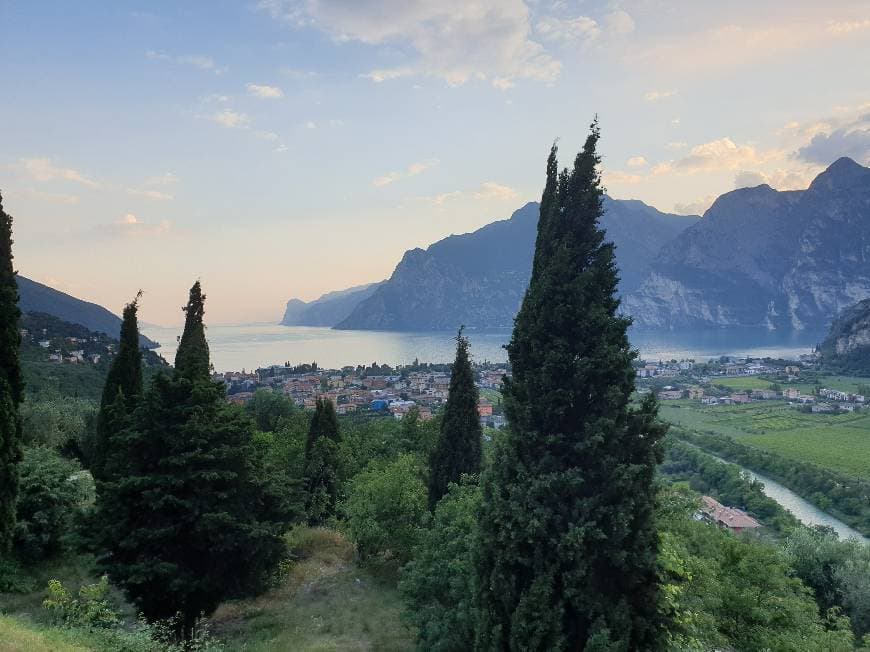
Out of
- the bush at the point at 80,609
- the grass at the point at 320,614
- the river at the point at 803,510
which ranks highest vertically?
the bush at the point at 80,609

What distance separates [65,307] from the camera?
117 metres

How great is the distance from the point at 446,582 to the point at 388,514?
17.8 feet

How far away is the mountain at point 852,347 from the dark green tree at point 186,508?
132376 mm

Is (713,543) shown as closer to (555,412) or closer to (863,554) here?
(555,412)

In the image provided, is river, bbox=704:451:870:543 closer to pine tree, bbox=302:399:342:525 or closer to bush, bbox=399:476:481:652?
pine tree, bbox=302:399:342:525

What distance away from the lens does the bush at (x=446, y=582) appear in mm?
8797

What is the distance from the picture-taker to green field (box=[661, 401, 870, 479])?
174 ft

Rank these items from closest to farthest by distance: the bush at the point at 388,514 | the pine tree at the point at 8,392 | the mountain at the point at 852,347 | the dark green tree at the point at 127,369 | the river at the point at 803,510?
the pine tree at the point at 8,392 → the bush at the point at 388,514 → the dark green tree at the point at 127,369 → the river at the point at 803,510 → the mountain at the point at 852,347

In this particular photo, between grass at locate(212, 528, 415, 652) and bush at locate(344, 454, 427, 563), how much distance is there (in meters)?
1.07

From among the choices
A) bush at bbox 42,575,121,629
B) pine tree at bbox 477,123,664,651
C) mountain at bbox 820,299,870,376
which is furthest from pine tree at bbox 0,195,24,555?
mountain at bbox 820,299,870,376

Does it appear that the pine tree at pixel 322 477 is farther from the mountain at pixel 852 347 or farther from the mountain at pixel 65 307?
the mountain at pixel 852 347

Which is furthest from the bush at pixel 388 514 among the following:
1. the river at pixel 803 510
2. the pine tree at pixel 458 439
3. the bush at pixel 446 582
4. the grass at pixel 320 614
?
the river at pixel 803 510

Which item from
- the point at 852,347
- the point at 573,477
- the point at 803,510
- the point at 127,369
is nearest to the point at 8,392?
the point at 127,369

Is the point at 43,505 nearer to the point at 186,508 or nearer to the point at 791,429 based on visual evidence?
the point at 186,508
